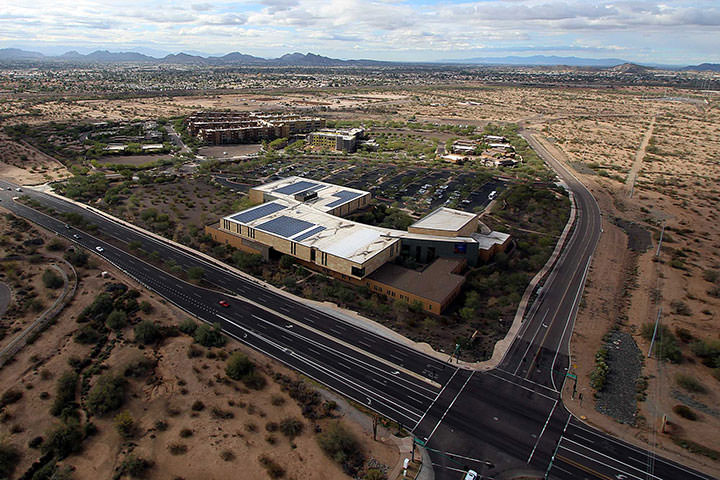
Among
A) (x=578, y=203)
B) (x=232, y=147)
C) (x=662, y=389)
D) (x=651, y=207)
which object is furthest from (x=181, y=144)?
(x=662, y=389)

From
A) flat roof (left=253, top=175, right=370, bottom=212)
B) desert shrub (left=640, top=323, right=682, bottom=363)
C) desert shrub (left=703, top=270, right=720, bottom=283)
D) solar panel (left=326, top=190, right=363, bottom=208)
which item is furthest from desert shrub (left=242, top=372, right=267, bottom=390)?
desert shrub (left=703, top=270, right=720, bottom=283)

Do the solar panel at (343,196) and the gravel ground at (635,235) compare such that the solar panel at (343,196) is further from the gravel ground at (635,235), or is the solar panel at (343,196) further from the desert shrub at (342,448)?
the gravel ground at (635,235)

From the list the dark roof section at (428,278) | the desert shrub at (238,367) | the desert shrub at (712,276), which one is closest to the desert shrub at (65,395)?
the desert shrub at (238,367)

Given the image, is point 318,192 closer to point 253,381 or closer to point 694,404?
point 253,381

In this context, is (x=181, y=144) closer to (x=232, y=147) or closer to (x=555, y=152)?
(x=232, y=147)

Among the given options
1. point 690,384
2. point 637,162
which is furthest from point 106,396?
point 637,162
